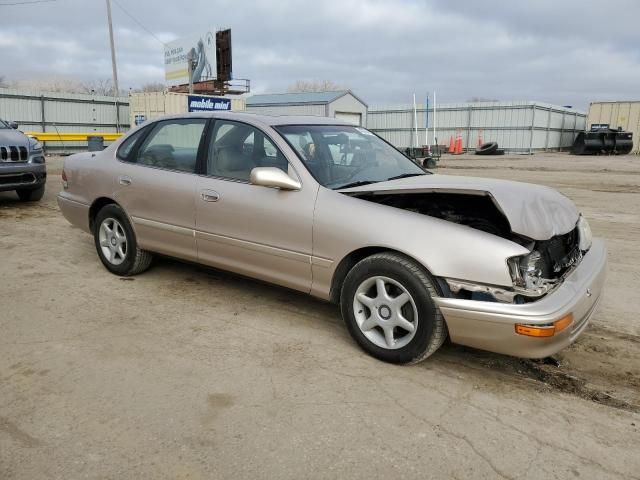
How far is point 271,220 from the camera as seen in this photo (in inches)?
150

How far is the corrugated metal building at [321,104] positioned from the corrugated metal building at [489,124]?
75.7 inches

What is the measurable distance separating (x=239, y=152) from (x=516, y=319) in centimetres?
244

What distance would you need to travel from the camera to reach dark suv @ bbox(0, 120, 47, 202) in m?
8.28

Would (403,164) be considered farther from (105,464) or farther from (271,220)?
(105,464)

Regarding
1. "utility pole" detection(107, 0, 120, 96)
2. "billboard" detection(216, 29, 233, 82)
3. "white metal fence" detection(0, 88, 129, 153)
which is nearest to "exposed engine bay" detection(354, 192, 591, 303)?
"white metal fence" detection(0, 88, 129, 153)

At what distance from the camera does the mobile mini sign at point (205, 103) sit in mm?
21228

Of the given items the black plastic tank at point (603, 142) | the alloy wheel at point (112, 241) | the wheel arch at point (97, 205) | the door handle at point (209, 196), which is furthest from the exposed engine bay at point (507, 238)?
the black plastic tank at point (603, 142)

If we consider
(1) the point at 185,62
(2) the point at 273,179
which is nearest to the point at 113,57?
(1) the point at 185,62

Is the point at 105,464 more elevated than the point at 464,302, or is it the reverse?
the point at 464,302

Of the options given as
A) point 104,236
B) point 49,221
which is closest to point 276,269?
point 104,236

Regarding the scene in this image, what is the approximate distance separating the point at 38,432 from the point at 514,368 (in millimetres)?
2750

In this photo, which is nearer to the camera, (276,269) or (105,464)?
(105,464)

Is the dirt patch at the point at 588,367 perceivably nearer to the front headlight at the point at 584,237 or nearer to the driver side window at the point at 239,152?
the front headlight at the point at 584,237

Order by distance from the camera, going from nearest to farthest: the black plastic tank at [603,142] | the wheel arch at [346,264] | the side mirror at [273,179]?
1. the wheel arch at [346,264]
2. the side mirror at [273,179]
3. the black plastic tank at [603,142]
